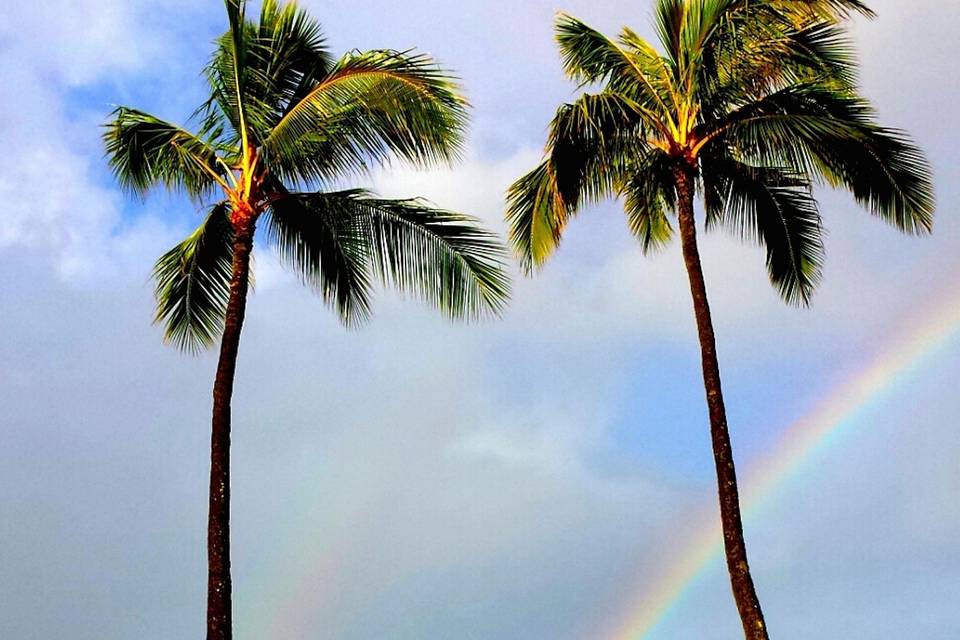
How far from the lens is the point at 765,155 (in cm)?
2102

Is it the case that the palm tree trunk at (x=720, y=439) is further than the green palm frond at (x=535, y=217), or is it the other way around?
the green palm frond at (x=535, y=217)

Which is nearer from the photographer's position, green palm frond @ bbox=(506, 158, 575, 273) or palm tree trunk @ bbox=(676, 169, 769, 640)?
palm tree trunk @ bbox=(676, 169, 769, 640)

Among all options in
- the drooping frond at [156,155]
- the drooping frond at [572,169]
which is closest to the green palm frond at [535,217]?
the drooping frond at [572,169]

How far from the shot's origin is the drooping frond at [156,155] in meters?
19.5

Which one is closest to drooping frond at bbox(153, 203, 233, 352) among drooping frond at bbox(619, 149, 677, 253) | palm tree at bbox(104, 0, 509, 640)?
palm tree at bbox(104, 0, 509, 640)

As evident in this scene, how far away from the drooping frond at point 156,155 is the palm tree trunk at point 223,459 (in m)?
1.69

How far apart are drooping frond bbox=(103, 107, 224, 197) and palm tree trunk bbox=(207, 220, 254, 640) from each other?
5.55ft

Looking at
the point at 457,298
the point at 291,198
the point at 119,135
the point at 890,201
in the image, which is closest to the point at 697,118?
the point at 890,201

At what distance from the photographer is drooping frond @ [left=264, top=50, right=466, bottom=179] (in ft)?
59.1

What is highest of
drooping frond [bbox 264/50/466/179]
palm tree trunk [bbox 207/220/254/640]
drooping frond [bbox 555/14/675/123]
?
drooping frond [bbox 555/14/675/123]

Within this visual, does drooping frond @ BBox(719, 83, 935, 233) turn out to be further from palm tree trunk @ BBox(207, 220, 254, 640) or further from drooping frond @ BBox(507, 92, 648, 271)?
palm tree trunk @ BBox(207, 220, 254, 640)

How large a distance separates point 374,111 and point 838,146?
27.0 ft

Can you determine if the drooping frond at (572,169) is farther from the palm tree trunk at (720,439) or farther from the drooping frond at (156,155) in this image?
the drooping frond at (156,155)

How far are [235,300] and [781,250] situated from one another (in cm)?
1101
